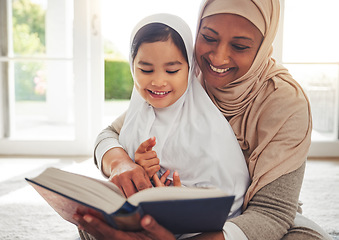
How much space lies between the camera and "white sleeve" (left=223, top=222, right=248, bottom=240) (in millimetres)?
1101

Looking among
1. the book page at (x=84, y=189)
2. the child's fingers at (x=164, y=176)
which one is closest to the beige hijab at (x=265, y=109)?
the child's fingers at (x=164, y=176)

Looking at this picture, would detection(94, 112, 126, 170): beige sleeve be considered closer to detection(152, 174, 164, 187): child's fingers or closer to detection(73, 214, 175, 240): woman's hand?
detection(152, 174, 164, 187): child's fingers

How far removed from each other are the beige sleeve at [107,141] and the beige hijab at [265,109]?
0.40m

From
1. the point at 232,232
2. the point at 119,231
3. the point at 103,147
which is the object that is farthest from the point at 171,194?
the point at 103,147

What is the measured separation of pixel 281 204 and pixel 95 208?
1.93 feet

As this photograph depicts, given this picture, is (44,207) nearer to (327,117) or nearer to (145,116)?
(145,116)

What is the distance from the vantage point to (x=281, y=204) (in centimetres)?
121

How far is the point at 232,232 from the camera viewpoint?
1115 millimetres

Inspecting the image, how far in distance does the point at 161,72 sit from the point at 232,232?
52 cm

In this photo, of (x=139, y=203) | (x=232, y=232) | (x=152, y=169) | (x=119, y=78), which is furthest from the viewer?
(x=119, y=78)

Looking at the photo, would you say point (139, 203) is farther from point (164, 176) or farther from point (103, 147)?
point (103, 147)

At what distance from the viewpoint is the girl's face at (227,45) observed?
4.10 ft

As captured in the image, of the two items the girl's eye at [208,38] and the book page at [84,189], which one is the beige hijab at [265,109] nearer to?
the girl's eye at [208,38]

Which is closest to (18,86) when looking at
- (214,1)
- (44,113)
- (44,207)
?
(44,113)
